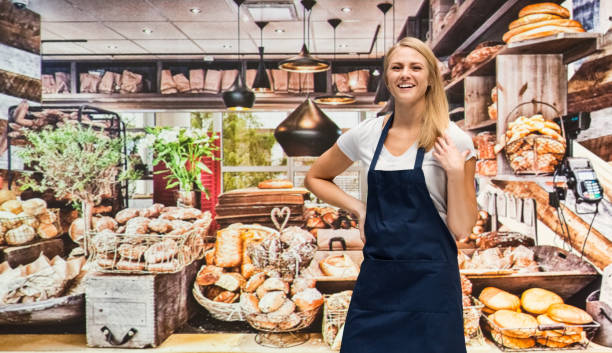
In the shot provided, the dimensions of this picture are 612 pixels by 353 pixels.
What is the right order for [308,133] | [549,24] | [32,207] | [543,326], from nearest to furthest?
[543,326] < [549,24] < [32,207] < [308,133]

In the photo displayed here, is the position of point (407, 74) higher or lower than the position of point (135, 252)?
higher

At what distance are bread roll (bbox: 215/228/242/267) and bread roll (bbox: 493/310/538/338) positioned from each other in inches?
45.3

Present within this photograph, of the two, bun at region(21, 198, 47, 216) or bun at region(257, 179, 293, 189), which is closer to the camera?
bun at region(21, 198, 47, 216)

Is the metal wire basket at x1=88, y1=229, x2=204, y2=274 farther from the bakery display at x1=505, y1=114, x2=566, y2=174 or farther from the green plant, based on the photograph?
the bakery display at x1=505, y1=114, x2=566, y2=174

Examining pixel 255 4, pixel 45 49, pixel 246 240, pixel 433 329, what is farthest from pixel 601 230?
pixel 45 49

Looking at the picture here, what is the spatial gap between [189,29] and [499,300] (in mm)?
4809

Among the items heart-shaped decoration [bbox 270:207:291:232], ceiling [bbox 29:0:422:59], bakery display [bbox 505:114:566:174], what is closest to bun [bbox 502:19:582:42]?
bakery display [bbox 505:114:566:174]

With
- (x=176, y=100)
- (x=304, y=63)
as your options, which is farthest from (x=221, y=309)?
(x=176, y=100)

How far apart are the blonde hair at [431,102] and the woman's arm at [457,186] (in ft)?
0.13

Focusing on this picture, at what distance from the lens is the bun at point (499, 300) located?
2.00 m

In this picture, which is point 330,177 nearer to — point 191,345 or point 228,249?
point 228,249

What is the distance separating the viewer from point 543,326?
1866 mm

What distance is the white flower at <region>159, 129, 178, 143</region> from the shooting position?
3.50 meters

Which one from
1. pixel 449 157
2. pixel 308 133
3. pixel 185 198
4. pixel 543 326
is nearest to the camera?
pixel 449 157
